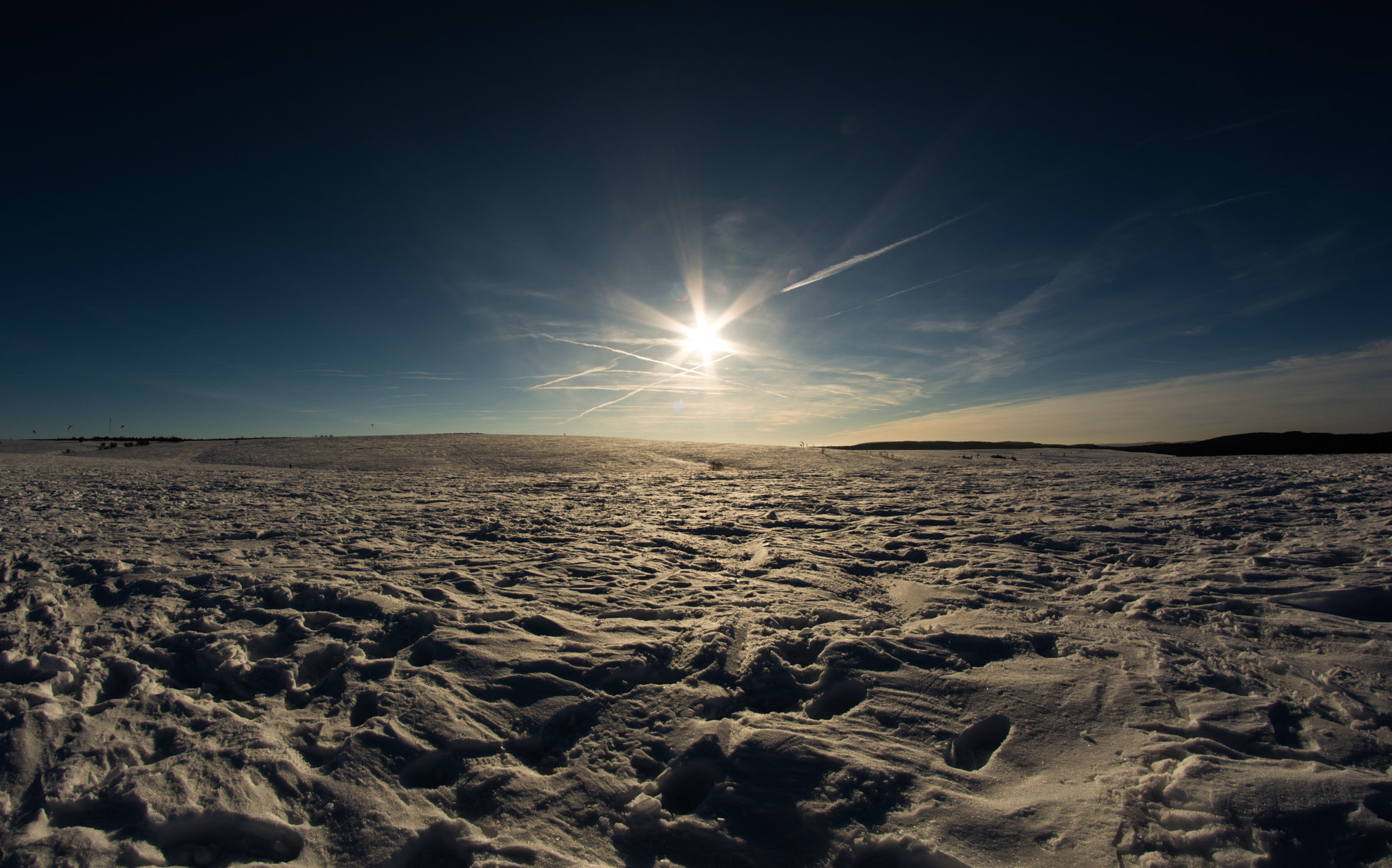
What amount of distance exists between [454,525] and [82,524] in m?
5.06

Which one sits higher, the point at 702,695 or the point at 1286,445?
the point at 1286,445

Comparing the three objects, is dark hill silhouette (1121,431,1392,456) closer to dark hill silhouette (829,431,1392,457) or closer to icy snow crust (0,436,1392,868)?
dark hill silhouette (829,431,1392,457)

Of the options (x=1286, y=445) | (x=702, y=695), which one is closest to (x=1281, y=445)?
(x=1286, y=445)

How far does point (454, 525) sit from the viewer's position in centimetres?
797

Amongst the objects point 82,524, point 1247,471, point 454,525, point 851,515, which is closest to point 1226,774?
point 851,515

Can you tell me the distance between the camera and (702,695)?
3307 mm

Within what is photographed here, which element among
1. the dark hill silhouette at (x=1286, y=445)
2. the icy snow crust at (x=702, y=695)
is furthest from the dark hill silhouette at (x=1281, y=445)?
the icy snow crust at (x=702, y=695)

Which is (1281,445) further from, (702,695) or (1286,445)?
(702,695)

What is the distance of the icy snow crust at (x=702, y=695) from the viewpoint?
2.22 meters

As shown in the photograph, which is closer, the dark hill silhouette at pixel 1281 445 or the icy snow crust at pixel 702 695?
the icy snow crust at pixel 702 695

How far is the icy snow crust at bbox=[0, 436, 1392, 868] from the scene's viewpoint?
222cm

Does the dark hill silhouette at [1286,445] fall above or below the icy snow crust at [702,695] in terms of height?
above

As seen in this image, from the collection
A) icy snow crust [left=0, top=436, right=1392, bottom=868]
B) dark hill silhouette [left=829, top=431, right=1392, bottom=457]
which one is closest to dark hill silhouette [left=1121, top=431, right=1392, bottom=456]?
dark hill silhouette [left=829, top=431, right=1392, bottom=457]

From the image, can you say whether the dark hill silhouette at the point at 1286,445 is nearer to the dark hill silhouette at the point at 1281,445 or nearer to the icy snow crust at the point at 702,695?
the dark hill silhouette at the point at 1281,445
